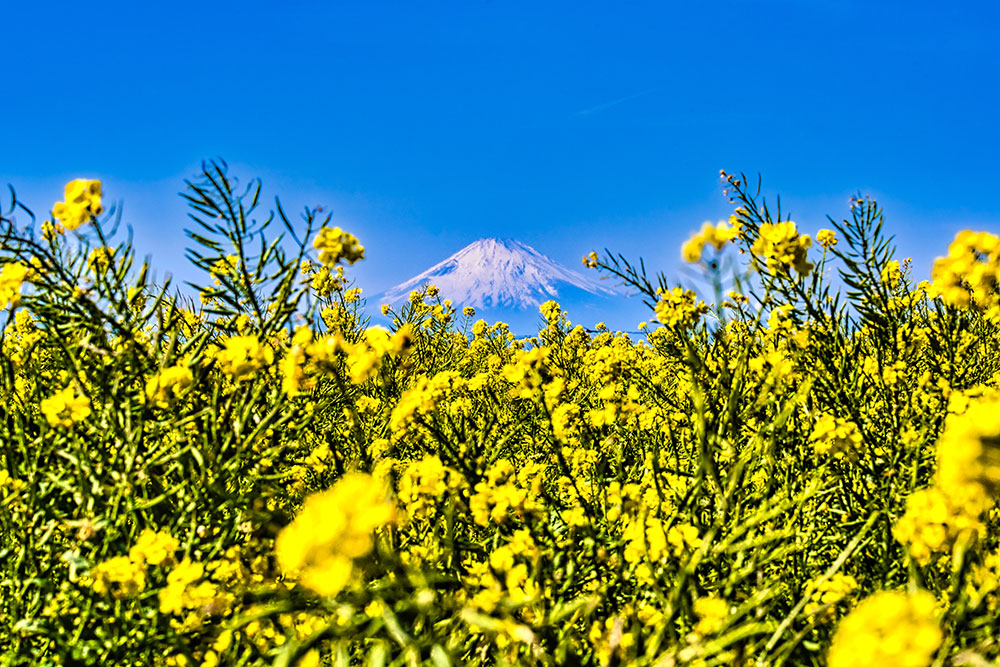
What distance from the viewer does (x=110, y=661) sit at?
1.47m

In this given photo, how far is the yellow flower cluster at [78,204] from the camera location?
179 centimetres

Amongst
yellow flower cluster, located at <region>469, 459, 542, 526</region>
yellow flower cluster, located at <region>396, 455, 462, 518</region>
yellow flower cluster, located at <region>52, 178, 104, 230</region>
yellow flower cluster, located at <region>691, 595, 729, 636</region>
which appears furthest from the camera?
yellow flower cluster, located at <region>52, 178, 104, 230</region>

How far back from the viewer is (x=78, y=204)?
70.8 inches

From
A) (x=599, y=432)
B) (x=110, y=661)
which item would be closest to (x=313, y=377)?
(x=110, y=661)

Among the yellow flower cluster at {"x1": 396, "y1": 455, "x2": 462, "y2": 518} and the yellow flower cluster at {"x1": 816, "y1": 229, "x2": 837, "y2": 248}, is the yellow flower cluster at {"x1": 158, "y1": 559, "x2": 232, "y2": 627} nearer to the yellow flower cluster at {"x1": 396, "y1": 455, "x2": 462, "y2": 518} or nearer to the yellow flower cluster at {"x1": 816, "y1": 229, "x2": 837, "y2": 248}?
the yellow flower cluster at {"x1": 396, "y1": 455, "x2": 462, "y2": 518}

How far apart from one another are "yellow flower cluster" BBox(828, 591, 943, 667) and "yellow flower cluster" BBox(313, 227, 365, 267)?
152 cm

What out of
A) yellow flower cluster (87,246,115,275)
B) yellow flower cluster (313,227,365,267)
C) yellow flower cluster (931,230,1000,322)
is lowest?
yellow flower cluster (931,230,1000,322)

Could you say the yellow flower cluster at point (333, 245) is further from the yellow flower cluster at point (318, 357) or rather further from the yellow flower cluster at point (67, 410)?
the yellow flower cluster at point (67, 410)

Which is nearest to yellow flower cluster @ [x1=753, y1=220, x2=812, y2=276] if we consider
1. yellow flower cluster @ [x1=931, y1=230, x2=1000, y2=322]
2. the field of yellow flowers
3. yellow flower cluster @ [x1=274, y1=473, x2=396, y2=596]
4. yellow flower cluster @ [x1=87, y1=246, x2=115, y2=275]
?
the field of yellow flowers

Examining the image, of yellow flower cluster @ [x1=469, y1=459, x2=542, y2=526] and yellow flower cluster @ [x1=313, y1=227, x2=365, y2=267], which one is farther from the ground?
yellow flower cluster @ [x1=313, y1=227, x2=365, y2=267]

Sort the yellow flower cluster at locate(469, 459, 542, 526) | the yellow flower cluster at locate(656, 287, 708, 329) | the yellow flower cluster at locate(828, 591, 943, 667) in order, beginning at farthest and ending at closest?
the yellow flower cluster at locate(656, 287, 708, 329) → the yellow flower cluster at locate(469, 459, 542, 526) → the yellow flower cluster at locate(828, 591, 943, 667)

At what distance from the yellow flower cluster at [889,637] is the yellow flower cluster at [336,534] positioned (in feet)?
1.94

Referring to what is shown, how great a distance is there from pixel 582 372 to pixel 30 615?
3842 millimetres

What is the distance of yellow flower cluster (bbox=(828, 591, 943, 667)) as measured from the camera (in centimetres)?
72
